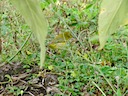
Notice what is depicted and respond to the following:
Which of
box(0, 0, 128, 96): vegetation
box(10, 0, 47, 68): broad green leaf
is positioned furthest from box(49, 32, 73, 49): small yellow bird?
box(10, 0, 47, 68): broad green leaf

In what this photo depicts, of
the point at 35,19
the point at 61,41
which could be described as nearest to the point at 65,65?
the point at 61,41

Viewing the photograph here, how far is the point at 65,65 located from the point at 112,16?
1.44 m

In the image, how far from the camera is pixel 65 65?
164 cm

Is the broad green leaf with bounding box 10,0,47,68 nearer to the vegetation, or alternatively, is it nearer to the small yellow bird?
the vegetation

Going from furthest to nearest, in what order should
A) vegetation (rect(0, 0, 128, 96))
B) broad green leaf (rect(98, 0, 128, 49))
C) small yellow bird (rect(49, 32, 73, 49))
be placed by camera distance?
1. small yellow bird (rect(49, 32, 73, 49))
2. vegetation (rect(0, 0, 128, 96))
3. broad green leaf (rect(98, 0, 128, 49))

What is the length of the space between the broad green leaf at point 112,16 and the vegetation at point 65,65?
3.40 feet

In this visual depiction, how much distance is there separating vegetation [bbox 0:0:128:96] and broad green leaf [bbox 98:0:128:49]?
1038mm

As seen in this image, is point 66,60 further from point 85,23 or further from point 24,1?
point 24,1

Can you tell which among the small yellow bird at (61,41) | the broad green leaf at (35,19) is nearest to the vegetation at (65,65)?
the small yellow bird at (61,41)

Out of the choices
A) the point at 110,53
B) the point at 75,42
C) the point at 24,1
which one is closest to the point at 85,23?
the point at 75,42

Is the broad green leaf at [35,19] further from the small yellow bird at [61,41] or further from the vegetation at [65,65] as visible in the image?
the small yellow bird at [61,41]

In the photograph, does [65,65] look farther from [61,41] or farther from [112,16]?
[112,16]

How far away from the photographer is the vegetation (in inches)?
57.7

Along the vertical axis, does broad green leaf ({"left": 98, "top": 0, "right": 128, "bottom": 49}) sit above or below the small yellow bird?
below
